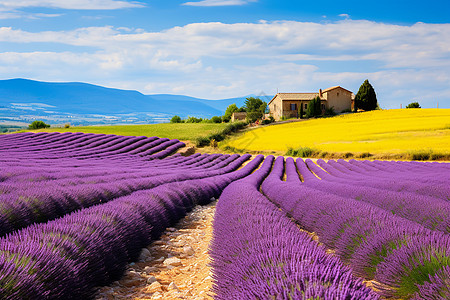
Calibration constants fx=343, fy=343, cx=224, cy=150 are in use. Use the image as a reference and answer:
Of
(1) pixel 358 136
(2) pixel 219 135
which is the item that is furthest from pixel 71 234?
(2) pixel 219 135

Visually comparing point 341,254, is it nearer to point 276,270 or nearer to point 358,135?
point 276,270

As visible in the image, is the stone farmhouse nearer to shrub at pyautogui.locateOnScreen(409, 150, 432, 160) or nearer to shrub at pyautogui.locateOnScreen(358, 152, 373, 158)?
shrub at pyautogui.locateOnScreen(358, 152, 373, 158)

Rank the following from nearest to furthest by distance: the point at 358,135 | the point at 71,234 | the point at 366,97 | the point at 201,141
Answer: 1. the point at 71,234
2. the point at 358,135
3. the point at 201,141
4. the point at 366,97

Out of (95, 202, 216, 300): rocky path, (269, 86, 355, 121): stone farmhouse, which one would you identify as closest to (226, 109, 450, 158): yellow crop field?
(269, 86, 355, 121): stone farmhouse

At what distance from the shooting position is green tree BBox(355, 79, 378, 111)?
209 feet

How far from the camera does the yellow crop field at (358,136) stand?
32.3 metres

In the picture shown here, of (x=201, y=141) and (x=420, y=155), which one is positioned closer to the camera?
(x=420, y=155)

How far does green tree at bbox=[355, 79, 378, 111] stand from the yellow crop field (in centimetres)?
962

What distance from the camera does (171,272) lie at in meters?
4.13

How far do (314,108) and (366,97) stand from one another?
12.2 metres

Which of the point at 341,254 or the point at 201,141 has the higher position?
the point at 341,254

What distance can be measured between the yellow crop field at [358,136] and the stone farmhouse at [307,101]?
377 inches

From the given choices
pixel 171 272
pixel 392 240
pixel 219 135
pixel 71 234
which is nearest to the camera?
pixel 392 240

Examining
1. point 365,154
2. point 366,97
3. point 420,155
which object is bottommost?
point 365,154
